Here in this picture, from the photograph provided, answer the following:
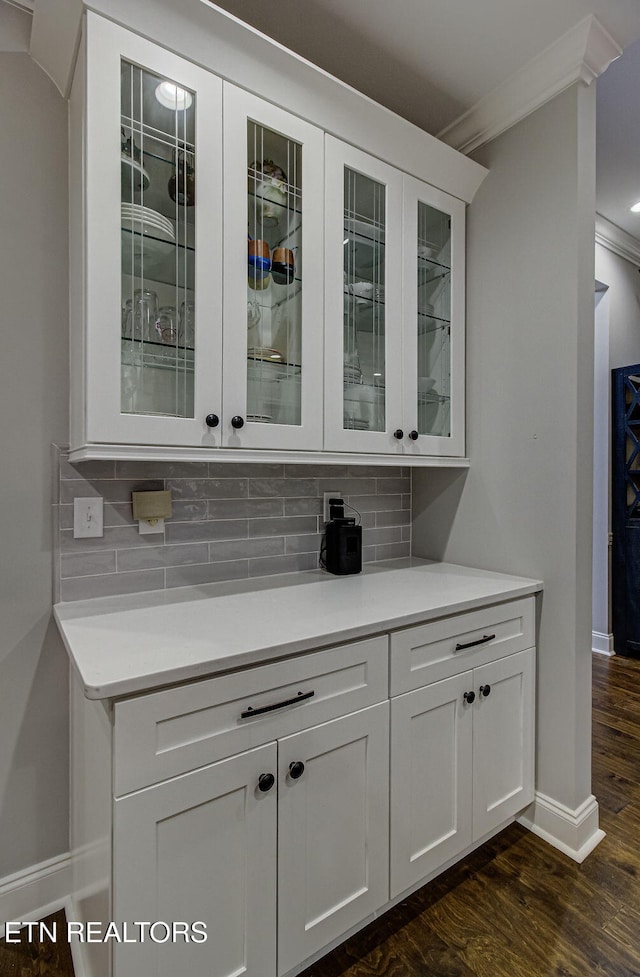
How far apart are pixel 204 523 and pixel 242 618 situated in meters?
0.47

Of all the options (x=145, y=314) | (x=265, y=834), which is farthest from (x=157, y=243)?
(x=265, y=834)

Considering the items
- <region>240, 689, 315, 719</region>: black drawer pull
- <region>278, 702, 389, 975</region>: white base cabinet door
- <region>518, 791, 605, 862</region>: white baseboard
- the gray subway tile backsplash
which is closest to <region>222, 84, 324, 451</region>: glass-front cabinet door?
the gray subway tile backsplash

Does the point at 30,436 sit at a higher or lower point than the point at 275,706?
higher

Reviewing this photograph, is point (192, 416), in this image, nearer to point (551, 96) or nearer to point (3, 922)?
point (3, 922)

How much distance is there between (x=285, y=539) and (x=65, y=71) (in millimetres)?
1513

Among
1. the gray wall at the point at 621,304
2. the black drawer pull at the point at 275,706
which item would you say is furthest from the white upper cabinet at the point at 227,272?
the gray wall at the point at 621,304

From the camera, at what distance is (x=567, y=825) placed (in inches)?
67.2

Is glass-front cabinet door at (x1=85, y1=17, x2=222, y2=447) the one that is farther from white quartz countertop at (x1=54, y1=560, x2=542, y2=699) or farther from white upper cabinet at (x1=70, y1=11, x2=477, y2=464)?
white quartz countertop at (x1=54, y1=560, x2=542, y2=699)

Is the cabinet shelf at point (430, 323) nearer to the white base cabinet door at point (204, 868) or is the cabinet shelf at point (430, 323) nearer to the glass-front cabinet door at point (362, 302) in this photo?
the glass-front cabinet door at point (362, 302)

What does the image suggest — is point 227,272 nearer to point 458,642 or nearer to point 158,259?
point 158,259

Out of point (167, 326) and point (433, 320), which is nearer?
point (167, 326)

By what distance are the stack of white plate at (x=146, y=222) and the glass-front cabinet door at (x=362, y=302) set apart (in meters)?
0.50

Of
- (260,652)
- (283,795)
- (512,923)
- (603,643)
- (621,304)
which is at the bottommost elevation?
(512,923)

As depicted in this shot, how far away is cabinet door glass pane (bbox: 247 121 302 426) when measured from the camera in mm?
1459
